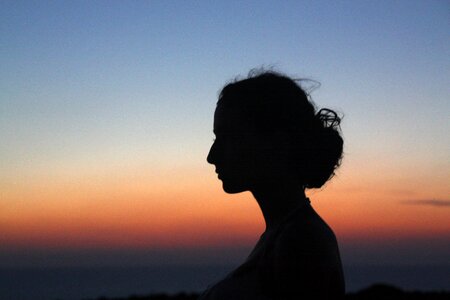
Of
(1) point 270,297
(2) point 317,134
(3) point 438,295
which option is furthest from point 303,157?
(3) point 438,295

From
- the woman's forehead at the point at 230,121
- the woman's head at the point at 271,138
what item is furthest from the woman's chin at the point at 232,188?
the woman's forehead at the point at 230,121

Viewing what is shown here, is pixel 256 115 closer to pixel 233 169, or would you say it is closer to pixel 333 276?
pixel 233 169

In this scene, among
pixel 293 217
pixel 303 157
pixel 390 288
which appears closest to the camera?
pixel 293 217

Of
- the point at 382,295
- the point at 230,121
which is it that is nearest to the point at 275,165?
the point at 230,121

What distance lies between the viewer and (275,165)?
6.84ft

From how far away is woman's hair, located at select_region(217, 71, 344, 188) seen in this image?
211 cm

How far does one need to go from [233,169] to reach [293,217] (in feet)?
1.01

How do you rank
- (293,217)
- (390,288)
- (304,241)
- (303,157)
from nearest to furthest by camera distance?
(304,241) → (293,217) → (303,157) → (390,288)

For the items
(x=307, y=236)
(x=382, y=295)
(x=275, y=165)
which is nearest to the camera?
(x=307, y=236)

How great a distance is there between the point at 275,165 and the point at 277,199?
0.12 meters

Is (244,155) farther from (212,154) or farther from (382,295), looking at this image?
(382,295)

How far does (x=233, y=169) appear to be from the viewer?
213cm

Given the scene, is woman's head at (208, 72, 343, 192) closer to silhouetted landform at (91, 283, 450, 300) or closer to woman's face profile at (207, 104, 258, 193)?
woman's face profile at (207, 104, 258, 193)

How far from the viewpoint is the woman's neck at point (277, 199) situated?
205cm
